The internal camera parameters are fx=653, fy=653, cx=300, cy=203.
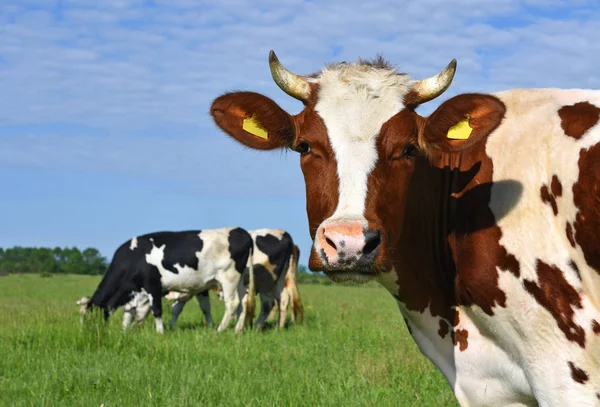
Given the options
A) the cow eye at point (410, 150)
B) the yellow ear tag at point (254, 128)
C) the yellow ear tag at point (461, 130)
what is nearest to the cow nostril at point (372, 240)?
the cow eye at point (410, 150)

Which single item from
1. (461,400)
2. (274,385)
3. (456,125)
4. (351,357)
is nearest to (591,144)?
(456,125)

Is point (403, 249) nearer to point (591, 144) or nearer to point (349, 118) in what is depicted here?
point (349, 118)

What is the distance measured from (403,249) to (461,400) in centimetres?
120

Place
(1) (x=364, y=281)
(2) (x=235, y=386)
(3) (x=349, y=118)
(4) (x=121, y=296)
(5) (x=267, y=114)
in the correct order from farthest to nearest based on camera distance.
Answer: (4) (x=121, y=296)
(2) (x=235, y=386)
(5) (x=267, y=114)
(3) (x=349, y=118)
(1) (x=364, y=281)

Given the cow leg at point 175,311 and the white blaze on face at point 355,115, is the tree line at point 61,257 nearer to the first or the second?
the cow leg at point 175,311

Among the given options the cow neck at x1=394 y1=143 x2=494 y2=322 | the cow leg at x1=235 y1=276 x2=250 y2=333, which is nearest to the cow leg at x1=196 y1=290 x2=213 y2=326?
the cow leg at x1=235 y1=276 x2=250 y2=333

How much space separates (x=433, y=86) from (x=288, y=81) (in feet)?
3.36

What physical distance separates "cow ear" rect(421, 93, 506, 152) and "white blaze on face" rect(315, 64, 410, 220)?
29 cm

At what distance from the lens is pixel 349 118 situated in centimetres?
426

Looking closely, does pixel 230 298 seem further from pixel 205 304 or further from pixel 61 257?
pixel 61 257

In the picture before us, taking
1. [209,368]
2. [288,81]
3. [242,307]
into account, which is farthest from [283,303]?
[288,81]

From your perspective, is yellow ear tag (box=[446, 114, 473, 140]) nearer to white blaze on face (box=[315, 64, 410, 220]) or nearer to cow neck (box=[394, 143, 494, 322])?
cow neck (box=[394, 143, 494, 322])

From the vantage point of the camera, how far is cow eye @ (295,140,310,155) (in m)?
4.40

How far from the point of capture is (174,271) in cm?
1741
